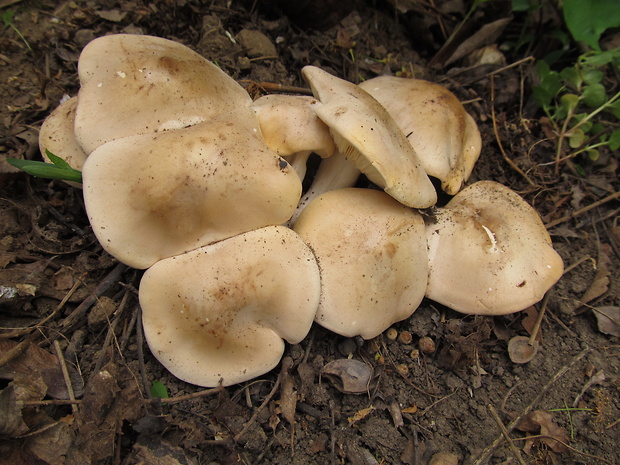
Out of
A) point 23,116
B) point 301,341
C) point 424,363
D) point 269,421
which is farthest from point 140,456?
point 23,116

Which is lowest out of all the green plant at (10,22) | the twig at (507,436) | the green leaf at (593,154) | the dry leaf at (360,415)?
the dry leaf at (360,415)

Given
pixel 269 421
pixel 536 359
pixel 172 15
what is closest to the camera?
pixel 269 421

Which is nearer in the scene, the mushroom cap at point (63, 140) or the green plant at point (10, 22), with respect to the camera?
the mushroom cap at point (63, 140)

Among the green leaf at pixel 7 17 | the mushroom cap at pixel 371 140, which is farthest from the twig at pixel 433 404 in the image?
the green leaf at pixel 7 17

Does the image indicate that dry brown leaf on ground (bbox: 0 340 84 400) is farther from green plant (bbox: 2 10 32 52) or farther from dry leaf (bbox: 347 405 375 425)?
green plant (bbox: 2 10 32 52)

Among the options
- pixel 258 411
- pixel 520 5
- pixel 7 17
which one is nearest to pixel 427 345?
pixel 258 411

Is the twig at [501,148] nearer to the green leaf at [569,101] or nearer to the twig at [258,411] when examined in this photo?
the green leaf at [569,101]

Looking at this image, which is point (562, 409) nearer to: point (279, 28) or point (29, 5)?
point (279, 28)
